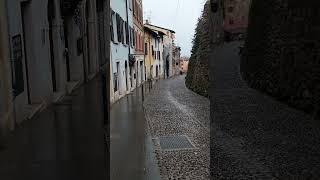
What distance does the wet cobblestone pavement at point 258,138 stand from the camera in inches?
203

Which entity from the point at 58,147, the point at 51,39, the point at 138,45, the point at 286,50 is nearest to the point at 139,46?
the point at 138,45

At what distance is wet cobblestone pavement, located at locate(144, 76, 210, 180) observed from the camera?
143 inches

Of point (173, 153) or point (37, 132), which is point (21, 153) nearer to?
point (37, 132)

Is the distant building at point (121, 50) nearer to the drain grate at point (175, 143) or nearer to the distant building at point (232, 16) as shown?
the distant building at point (232, 16)

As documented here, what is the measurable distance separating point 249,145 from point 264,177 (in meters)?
1.73

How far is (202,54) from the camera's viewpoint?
3.02 metres

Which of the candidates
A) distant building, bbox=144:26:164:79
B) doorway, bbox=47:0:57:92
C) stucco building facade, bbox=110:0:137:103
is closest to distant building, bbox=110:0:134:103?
stucco building facade, bbox=110:0:137:103

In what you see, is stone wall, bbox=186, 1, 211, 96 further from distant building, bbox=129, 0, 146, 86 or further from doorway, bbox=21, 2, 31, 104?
doorway, bbox=21, 2, 31, 104

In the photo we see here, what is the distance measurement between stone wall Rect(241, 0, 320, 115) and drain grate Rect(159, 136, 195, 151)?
2814mm

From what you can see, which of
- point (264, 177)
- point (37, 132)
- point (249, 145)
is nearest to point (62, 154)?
point (37, 132)

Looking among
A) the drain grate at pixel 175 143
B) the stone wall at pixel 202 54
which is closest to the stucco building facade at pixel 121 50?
the stone wall at pixel 202 54

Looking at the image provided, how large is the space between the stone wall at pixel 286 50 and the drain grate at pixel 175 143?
2814 millimetres

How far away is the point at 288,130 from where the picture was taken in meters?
7.82

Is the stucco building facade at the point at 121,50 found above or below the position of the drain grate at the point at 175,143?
above
